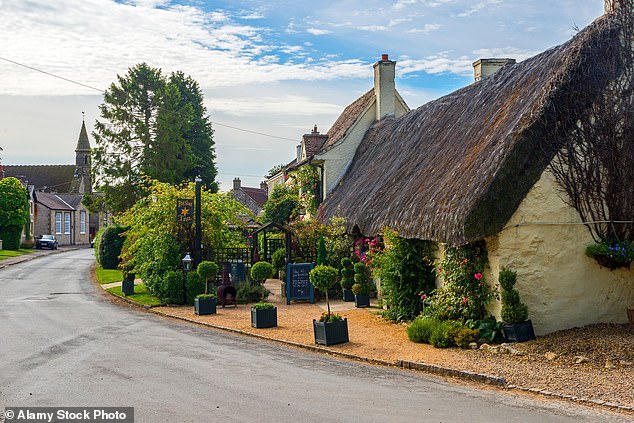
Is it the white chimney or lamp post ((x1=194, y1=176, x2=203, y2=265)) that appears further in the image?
the white chimney

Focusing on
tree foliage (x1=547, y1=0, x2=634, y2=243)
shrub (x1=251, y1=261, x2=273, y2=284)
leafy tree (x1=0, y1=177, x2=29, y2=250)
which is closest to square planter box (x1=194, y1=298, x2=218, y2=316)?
shrub (x1=251, y1=261, x2=273, y2=284)

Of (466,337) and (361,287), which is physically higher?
(361,287)

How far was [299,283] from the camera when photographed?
66.0ft

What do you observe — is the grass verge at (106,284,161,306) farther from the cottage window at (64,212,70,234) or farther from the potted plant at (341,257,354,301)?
the cottage window at (64,212,70,234)

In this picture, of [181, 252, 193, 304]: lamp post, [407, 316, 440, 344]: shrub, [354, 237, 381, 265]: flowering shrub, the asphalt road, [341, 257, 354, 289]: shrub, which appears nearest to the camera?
the asphalt road

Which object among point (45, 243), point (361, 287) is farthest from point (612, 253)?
point (45, 243)

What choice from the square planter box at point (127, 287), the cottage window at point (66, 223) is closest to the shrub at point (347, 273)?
the square planter box at point (127, 287)

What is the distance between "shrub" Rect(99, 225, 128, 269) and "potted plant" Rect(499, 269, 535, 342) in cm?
2662

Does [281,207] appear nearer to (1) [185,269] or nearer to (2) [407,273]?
(1) [185,269]

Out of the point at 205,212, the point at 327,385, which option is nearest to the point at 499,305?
the point at 327,385

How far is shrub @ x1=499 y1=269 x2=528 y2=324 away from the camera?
1172 cm

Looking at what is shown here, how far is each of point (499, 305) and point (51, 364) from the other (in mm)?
8339

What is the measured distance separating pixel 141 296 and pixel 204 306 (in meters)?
5.46

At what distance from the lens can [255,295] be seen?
20.5m
